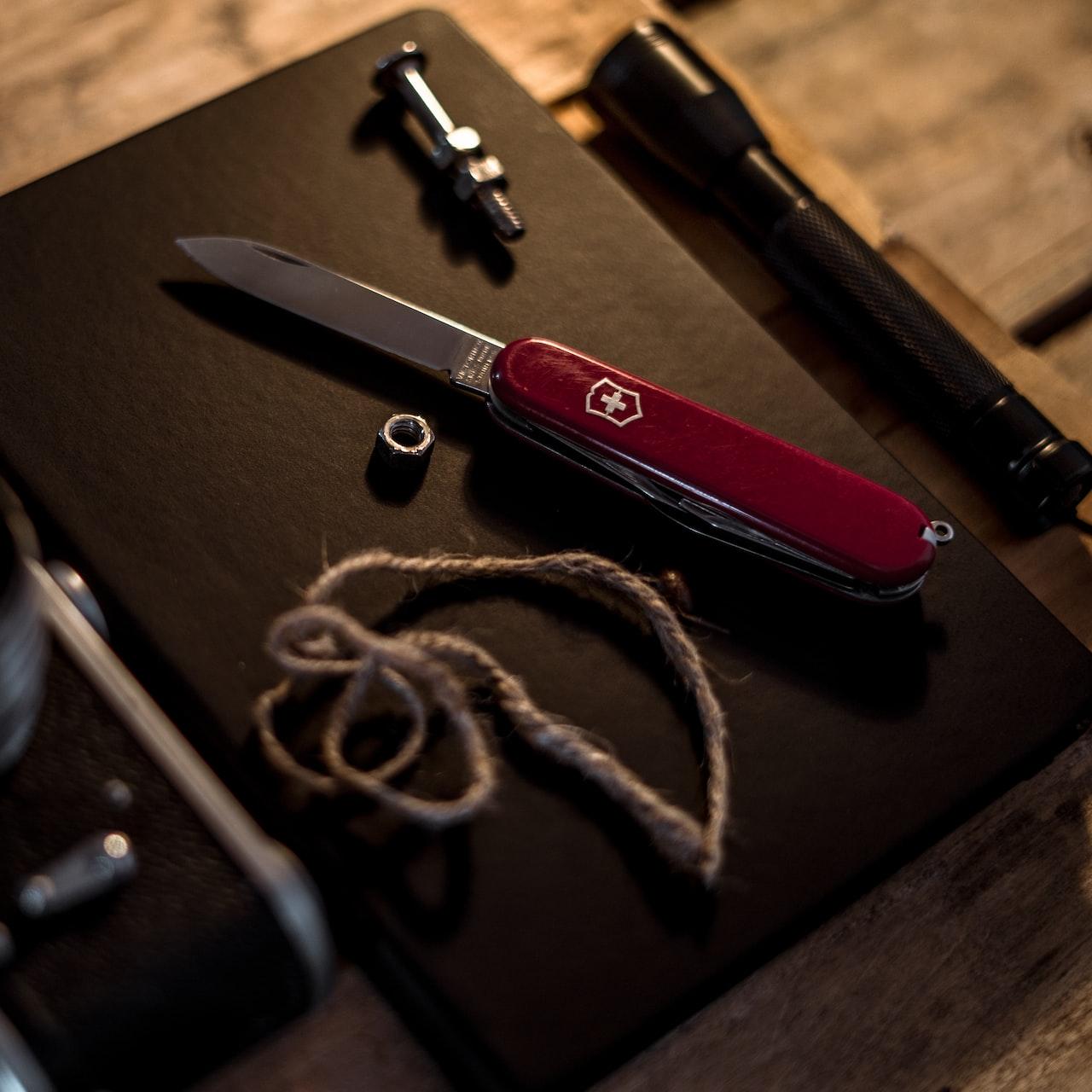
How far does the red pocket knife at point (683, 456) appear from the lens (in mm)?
538

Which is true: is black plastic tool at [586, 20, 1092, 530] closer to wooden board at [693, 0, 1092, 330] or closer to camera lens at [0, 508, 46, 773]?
wooden board at [693, 0, 1092, 330]

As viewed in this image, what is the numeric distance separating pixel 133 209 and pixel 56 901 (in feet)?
1.28

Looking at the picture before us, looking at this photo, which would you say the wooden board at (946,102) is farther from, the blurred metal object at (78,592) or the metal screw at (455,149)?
the blurred metal object at (78,592)

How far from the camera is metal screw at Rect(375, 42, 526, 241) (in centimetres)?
66

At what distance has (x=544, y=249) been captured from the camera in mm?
664

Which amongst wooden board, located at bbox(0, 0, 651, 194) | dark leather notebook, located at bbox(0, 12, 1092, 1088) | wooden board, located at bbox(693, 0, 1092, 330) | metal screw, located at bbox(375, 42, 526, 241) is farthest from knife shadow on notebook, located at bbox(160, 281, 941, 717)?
wooden board, located at bbox(693, 0, 1092, 330)

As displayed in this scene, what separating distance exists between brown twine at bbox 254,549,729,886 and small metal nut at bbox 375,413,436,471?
2.1 inches

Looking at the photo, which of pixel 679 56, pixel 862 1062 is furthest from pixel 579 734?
pixel 679 56

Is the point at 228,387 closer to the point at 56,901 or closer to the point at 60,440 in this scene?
the point at 60,440

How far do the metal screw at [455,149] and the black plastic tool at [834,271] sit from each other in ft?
0.39

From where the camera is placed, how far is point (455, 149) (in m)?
0.67

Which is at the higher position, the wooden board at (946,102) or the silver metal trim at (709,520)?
the wooden board at (946,102)

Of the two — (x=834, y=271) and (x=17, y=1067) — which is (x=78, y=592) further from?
(x=834, y=271)

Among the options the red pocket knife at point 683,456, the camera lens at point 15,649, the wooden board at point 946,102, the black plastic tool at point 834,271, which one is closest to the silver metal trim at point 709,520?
the red pocket knife at point 683,456
